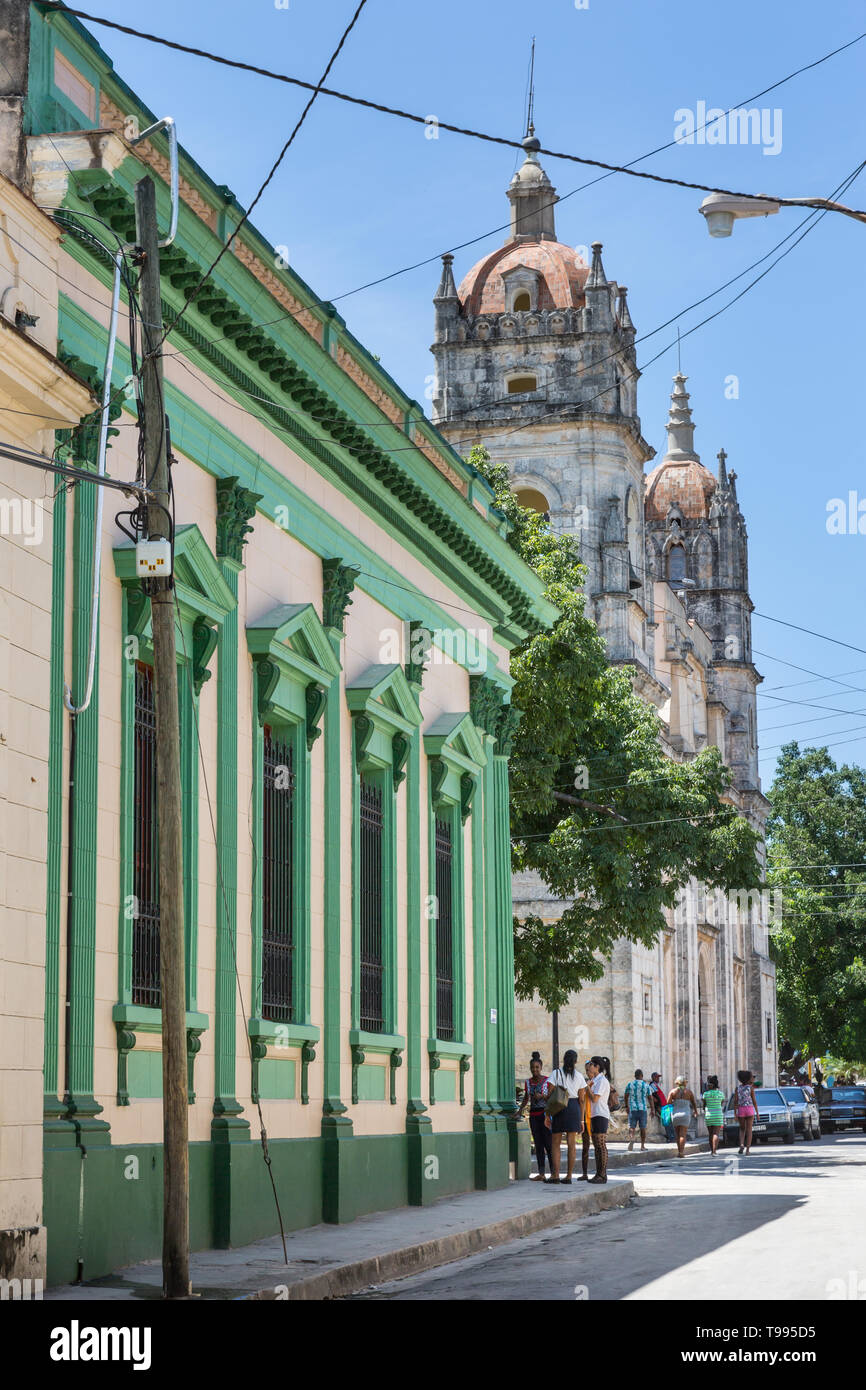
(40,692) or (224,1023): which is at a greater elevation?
(40,692)

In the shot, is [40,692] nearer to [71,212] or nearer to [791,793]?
[71,212]

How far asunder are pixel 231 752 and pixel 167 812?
441 centimetres

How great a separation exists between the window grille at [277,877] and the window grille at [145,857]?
2.22 meters

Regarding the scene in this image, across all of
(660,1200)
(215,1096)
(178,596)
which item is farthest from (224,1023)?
(660,1200)

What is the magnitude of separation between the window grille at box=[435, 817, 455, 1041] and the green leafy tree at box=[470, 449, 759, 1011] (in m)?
6.16

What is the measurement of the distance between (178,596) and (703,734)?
47.9 m

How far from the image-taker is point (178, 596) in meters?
14.4

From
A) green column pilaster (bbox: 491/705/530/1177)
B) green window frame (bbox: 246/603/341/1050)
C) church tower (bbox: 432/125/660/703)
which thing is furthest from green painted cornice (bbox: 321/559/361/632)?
church tower (bbox: 432/125/660/703)

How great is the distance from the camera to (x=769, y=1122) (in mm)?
40188

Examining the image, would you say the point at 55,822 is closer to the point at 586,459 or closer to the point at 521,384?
the point at 586,459

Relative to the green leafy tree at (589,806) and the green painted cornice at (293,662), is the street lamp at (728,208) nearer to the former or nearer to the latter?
the green painted cornice at (293,662)

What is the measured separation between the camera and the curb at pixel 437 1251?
1213cm

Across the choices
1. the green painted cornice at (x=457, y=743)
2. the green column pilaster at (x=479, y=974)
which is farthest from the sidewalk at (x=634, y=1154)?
the green painted cornice at (x=457, y=743)

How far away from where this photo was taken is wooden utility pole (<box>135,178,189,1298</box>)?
1099 centimetres
